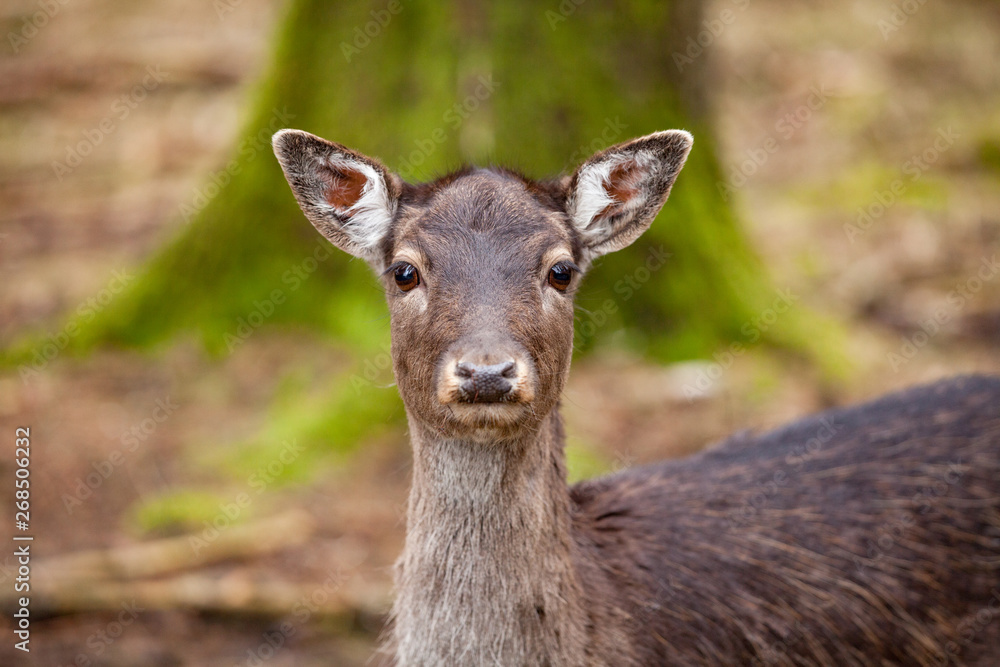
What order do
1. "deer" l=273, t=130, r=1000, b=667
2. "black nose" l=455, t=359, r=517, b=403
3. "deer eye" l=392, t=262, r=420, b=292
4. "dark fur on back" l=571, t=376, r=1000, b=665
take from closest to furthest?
"black nose" l=455, t=359, r=517, b=403
"deer" l=273, t=130, r=1000, b=667
"deer eye" l=392, t=262, r=420, b=292
"dark fur on back" l=571, t=376, r=1000, b=665

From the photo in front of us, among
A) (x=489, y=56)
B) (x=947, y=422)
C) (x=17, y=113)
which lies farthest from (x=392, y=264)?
(x=17, y=113)

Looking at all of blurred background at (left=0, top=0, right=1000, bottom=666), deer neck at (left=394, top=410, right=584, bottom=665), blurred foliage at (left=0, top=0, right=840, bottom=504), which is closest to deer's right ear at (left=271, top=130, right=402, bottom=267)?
deer neck at (left=394, top=410, right=584, bottom=665)

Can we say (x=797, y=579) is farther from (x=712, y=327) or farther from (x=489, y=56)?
Answer: (x=489, y=56)

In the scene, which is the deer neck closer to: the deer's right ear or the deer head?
the deer head

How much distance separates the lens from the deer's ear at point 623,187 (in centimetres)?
461

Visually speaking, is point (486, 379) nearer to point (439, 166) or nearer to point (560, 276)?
point (560, 276)

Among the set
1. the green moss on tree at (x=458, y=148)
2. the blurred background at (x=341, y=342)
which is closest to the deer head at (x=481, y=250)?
the blurred background at (x=341, y=342)

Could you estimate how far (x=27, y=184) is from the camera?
1363cm

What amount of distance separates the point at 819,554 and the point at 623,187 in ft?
6.78

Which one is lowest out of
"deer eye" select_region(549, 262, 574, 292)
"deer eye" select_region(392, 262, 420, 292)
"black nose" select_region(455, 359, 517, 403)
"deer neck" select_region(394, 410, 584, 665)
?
"deer neck" select_region(394, 410, 584, 665)

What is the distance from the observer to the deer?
427cm

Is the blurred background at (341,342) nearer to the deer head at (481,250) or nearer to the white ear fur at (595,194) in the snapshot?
the deer head at (481,250)

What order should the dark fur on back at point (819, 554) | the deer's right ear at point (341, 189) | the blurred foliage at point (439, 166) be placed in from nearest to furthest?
1. the deer's right ear at point (341, 189)
2. the dark fur on back at point (819, 554)
3. the blurred foliage at point (439, 166)

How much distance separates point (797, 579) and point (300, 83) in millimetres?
5681
